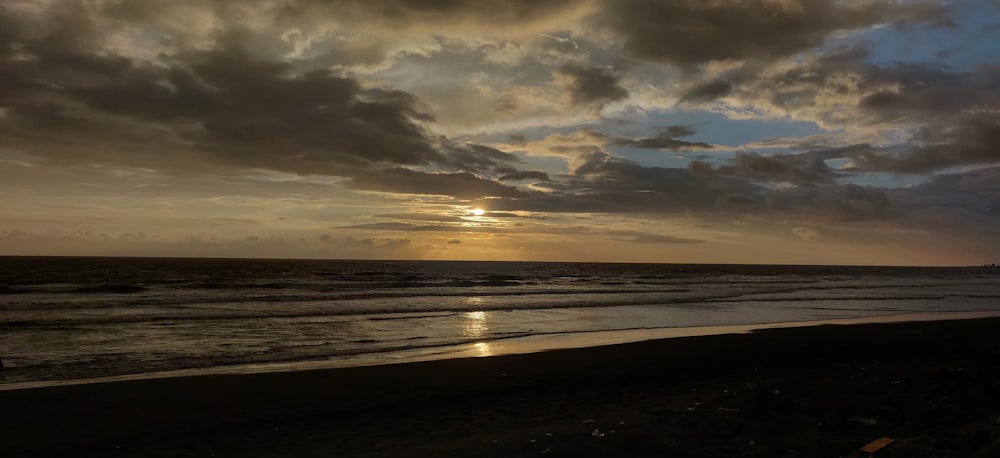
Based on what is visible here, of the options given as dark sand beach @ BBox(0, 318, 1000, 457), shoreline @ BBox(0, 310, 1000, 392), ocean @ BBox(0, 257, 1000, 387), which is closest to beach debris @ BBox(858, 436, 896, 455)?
dark sand beach @ BBox(0, 318, 1000, 457)

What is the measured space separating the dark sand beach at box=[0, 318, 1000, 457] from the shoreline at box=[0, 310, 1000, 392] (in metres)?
1.44

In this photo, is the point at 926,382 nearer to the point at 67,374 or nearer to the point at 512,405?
the point at 512,405

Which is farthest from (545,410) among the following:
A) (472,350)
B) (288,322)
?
(288,322)

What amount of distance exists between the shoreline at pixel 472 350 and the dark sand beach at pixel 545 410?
4.73 ft

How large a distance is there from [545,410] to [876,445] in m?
5.50

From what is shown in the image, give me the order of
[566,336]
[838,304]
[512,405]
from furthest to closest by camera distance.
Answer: [838,304] < [566,336] < [512,405]

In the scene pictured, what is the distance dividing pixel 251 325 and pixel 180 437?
61.5 ft

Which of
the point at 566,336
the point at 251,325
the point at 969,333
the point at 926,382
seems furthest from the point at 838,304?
the point at 251,325

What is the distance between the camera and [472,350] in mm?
20109

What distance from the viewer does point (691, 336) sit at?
76.1ft

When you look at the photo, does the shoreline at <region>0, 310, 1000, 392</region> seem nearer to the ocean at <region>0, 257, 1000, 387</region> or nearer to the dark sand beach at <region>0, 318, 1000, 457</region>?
the ocean at <region>0, 257, 1000, 387</region>

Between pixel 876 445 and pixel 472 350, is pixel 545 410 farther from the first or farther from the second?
pixel 472 350

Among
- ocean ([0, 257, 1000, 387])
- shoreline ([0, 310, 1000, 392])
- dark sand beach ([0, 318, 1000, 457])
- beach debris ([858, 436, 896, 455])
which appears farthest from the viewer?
ocean ([0, 257, 1000, 387])

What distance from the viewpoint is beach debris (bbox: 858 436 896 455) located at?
666cm
